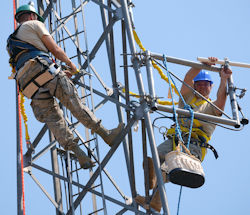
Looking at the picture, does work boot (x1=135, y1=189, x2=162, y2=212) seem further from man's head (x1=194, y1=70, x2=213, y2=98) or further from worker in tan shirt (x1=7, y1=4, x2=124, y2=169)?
man's head (x1=194, y1=70, x2=213, y2=98)

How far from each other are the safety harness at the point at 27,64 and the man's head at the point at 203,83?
8.56 feet

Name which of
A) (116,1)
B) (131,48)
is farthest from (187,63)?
(116,1)

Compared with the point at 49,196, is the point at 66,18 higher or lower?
higher

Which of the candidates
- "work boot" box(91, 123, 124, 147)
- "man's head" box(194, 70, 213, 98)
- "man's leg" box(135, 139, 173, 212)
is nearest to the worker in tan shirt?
"work boot" box(91, 123, 124, 147)

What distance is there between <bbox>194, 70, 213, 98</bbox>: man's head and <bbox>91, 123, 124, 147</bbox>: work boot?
1.74 m

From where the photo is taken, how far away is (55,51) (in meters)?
10.7

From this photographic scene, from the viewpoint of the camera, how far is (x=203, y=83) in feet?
38.6

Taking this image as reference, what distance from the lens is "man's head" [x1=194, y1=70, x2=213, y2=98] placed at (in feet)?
38.5

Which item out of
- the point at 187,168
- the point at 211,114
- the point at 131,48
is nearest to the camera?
the point at 187,168

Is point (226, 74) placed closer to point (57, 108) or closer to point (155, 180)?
point (155, 180)

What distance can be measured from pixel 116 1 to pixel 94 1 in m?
0.39

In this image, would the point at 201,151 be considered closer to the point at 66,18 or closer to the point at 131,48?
the point at 131,48

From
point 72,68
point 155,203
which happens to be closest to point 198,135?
point 155,203

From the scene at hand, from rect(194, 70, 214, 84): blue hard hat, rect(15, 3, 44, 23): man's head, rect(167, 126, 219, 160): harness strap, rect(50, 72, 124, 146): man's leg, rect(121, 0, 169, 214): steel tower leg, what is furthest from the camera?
rect(194, 70, 214, 84): blue hard hat
